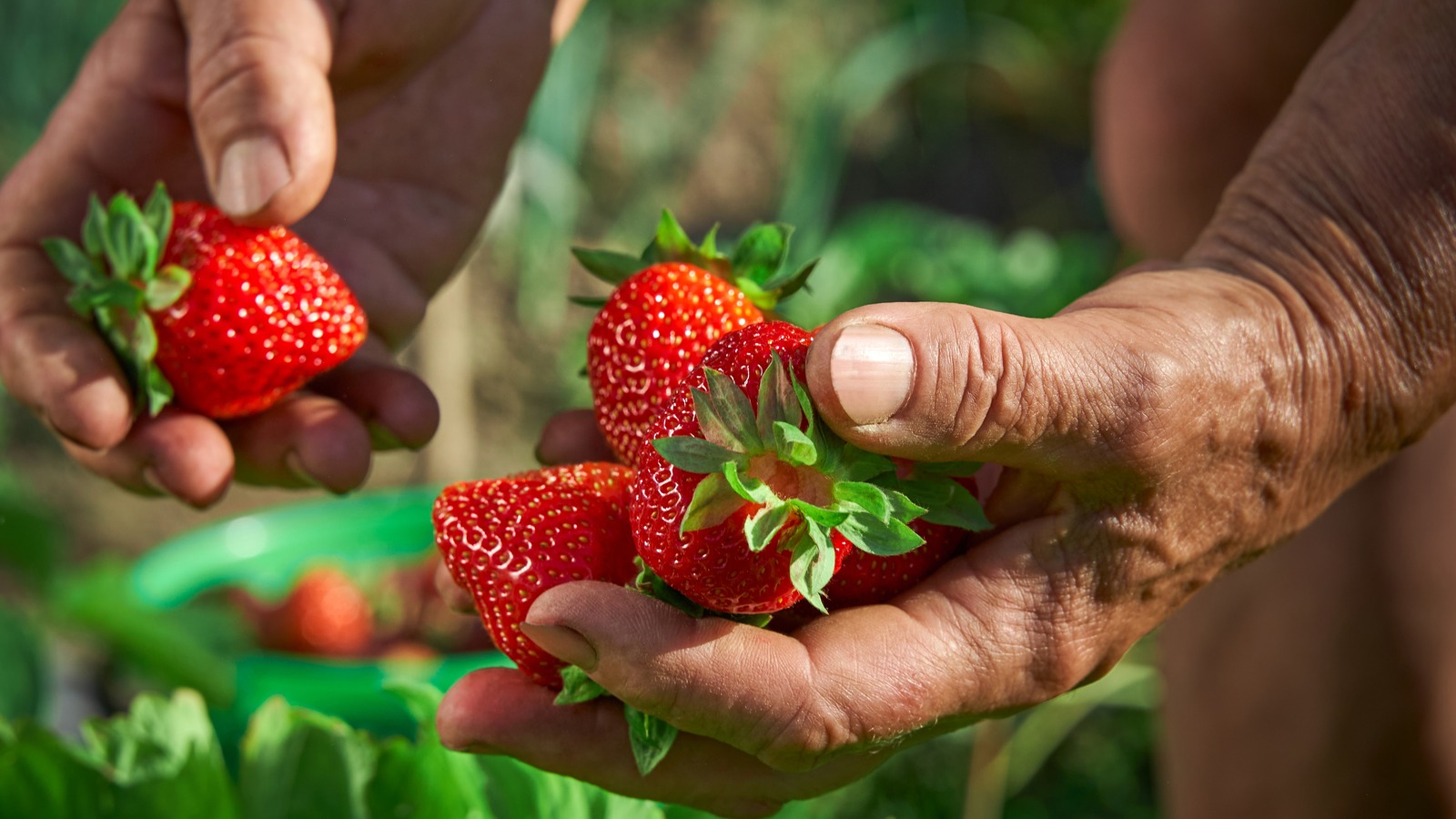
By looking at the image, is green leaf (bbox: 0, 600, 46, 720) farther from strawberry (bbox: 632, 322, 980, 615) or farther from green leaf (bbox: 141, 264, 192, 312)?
strawberry (bbox: 632, 322, 980, 615)

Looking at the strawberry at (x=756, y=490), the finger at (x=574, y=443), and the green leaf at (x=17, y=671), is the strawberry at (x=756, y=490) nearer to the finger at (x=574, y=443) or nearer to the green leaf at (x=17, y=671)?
the finger at (x=574, y=443)

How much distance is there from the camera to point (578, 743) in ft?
2.68

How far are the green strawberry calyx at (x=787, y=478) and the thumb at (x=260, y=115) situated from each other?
52 cm

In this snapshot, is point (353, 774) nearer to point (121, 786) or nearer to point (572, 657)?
point (121, 786)

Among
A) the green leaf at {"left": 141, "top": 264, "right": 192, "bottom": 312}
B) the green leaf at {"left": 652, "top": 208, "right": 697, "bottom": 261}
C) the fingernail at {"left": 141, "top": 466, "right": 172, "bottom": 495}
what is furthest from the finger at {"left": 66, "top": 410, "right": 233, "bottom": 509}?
the green leaf at {"left": 652, "top": 208, "right": 697, "bottom": 261}

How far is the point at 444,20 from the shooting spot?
1411 mm

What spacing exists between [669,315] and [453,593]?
267mm

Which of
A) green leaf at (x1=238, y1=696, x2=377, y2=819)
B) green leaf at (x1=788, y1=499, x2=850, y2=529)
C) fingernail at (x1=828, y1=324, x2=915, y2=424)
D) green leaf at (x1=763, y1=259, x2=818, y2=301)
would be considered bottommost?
green leaf at (x1=238, y1=696, x2=377, y2=819)

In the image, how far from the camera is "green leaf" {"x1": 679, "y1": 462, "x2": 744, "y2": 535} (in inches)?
27.9

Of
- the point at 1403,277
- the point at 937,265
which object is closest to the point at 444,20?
the point at 1403,277

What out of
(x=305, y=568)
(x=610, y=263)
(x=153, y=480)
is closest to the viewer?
(x=610, y=263)

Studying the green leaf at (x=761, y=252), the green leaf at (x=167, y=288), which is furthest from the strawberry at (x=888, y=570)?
the green leaf at (x=167, y=288)

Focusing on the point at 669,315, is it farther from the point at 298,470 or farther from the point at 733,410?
the point at 298,470

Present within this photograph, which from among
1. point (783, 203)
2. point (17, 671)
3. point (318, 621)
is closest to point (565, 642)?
point (17, 671)
